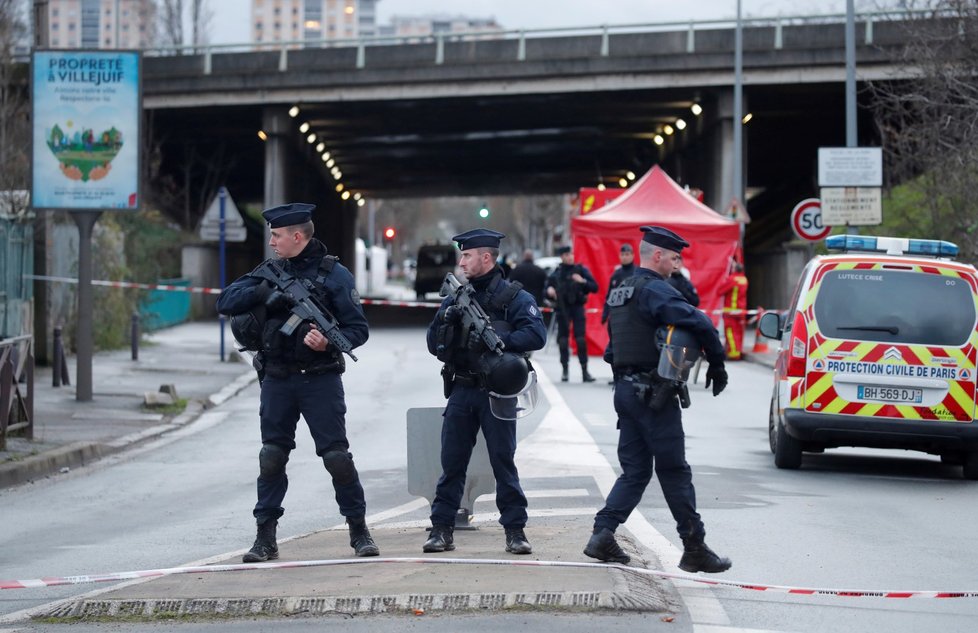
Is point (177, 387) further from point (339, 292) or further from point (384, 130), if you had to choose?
point (384, 130)

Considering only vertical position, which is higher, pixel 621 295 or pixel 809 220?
pixel 809 220

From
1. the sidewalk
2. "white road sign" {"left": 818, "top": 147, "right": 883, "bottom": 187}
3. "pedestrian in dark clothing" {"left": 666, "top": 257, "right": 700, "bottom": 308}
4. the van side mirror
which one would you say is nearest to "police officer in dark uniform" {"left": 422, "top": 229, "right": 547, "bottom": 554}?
the van side mirror

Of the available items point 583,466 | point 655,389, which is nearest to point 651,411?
point 655,389

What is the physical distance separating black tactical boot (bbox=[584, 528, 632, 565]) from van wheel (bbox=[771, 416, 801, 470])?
199 inches

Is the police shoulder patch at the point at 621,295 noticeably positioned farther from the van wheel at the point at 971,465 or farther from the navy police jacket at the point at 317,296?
the van wheel at the point at 971,465

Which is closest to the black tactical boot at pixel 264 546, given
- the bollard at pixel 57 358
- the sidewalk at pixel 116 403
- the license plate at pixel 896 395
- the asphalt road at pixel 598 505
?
the asphalt road at pixel 598 505

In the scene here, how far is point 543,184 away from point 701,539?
58.0 m

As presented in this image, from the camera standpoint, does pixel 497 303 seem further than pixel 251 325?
Yes

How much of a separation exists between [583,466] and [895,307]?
281 centimetres

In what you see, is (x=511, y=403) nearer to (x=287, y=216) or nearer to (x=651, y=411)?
(x=651, y=411)

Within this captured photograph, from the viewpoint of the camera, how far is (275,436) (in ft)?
24.4

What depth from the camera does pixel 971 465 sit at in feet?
39.2

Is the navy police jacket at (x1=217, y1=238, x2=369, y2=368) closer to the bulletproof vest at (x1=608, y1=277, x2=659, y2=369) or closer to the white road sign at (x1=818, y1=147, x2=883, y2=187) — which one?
the bulletproof vest at (x1=608, y1=277, x2=659, y2=369)

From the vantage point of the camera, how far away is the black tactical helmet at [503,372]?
24.3 feet
